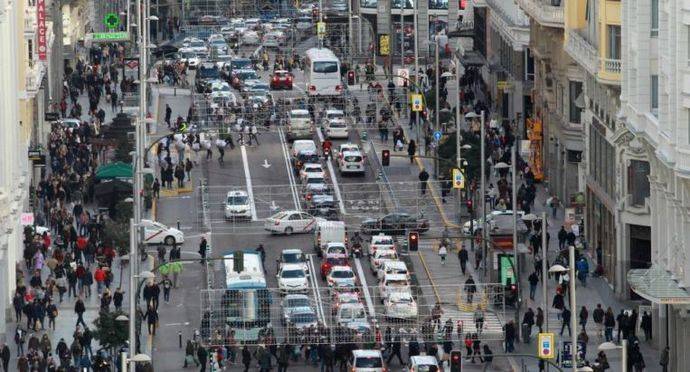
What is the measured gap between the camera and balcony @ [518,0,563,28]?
168625mm

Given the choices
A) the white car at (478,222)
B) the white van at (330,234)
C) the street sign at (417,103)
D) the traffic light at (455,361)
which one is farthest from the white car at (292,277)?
the street sign at (417,103)

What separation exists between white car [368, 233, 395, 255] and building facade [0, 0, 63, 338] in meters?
16.5

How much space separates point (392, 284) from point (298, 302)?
832 cm

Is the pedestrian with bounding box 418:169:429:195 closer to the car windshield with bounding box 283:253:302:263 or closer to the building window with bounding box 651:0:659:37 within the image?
the car windshield with bounding box 283:253:302:263

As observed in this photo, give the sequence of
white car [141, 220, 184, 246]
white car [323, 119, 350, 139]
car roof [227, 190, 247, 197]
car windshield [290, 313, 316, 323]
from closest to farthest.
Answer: car windshield [290, 313, 316, 323] < white car [141, 220, 184, 246] < car roof [227, 190, 247, 197] < white car [323, 119, 350, 139]

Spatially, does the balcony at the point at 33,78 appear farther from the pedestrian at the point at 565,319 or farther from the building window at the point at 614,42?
the pedestrian at the point at 565,319

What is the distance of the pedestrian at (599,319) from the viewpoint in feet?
451

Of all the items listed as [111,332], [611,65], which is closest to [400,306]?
[111,332]

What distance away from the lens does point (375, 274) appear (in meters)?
151

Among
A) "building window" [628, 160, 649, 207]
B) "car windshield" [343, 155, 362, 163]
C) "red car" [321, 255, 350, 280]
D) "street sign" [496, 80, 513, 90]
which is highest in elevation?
"building window" [628, 160, 649, 207]

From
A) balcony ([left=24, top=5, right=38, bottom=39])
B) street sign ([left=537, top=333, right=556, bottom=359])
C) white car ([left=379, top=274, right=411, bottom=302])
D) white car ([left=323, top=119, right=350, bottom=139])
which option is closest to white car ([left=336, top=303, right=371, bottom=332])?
white car ([left=379, top=274, right=411, bottom=302])

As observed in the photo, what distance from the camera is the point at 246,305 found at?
136m

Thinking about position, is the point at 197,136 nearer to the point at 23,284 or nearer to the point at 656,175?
the point at 23,284

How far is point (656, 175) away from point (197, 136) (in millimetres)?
57750
